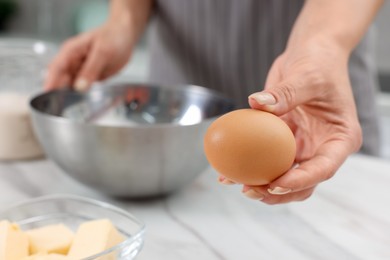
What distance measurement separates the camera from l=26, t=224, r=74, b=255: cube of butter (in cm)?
73

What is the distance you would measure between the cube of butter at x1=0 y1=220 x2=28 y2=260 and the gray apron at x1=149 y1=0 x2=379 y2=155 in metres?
0.78

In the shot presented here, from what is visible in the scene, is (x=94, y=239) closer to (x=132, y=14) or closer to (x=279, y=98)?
(x=279, y=98)

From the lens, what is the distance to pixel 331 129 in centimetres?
80

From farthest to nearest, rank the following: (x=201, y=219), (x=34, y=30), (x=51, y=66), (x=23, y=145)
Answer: (x=34, y=30) → (x=51, y=66) → (x=23, y=145) → (x=201, y=219)

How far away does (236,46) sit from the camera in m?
1.37

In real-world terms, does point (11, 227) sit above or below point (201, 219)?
above

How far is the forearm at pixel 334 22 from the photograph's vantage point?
87cm

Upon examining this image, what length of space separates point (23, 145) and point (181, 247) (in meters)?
0.46

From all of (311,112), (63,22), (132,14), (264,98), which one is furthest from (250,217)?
(63,22)

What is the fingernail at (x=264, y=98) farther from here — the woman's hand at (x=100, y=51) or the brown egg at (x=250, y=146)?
the woman's hand at (x=100, y=51)

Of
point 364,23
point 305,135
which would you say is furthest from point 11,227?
point 364,23

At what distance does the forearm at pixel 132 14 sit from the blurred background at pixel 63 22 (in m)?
1.00

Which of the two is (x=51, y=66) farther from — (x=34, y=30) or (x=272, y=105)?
(x=34, y=30)

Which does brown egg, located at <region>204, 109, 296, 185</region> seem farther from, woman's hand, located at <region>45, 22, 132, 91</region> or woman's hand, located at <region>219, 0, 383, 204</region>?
woman's hand, located at <region>45, 22, 132, 91</region>
